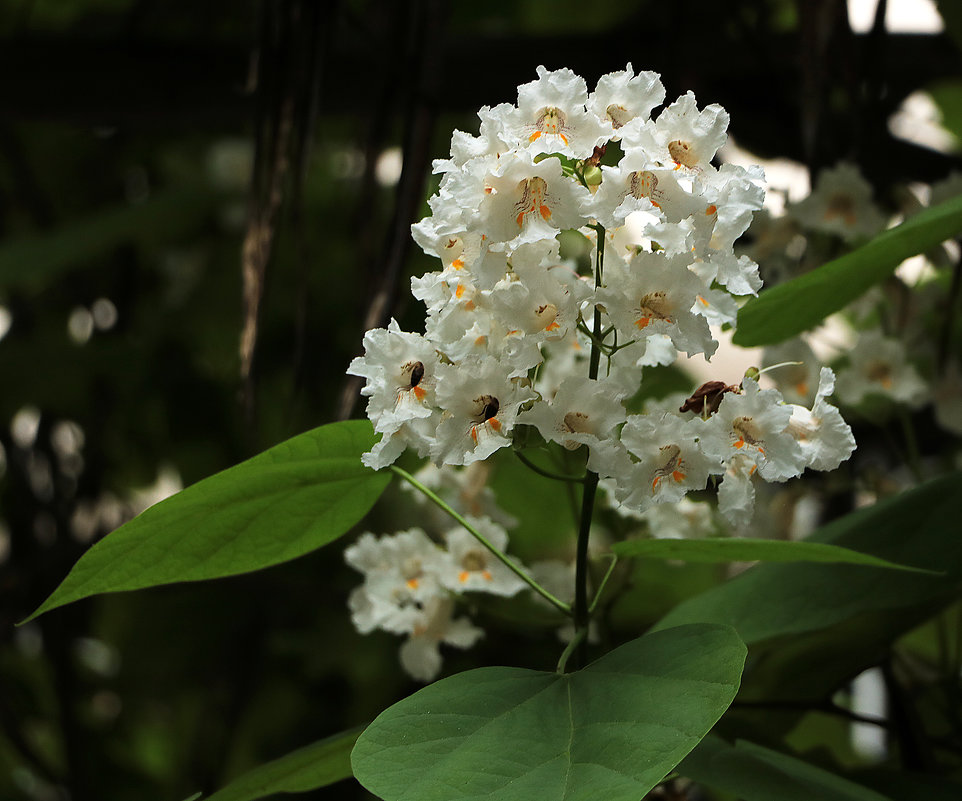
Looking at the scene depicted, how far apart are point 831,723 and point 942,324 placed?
40cm

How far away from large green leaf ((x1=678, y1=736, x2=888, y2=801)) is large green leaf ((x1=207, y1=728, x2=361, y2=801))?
0.16m

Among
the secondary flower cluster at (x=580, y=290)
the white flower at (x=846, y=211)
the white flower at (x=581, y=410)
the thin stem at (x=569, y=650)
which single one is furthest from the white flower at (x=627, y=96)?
the white flower at (x=846, y=211)

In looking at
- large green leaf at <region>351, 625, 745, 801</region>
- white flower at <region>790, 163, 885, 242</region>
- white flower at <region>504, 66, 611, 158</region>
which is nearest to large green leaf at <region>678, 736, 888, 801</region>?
large green leaf at <region>351, 625, 745, 801</region>

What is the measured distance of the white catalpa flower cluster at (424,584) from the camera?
1.97ft

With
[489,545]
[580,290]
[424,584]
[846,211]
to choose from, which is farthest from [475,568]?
[846,211]

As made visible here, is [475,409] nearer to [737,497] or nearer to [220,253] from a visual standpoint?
[737,497]

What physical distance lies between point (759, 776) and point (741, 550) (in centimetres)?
10

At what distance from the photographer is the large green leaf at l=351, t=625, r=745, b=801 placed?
0.36 meters

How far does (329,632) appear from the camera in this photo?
119 centimetres

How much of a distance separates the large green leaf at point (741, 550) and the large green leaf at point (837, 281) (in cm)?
15

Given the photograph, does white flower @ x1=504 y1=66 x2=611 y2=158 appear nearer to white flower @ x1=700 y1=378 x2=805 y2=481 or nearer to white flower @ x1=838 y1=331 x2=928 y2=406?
white flower @ x1=700 y1=378 x2=805 y2=481

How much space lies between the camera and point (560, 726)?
15.6 inches

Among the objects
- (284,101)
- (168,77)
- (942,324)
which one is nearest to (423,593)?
(284,101)

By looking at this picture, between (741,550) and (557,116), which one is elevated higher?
(557,116)
